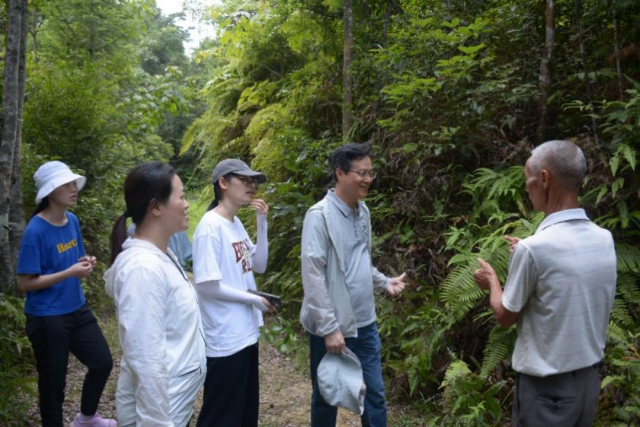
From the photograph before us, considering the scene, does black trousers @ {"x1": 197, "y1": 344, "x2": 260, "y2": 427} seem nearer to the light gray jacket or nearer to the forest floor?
the light gray jacket

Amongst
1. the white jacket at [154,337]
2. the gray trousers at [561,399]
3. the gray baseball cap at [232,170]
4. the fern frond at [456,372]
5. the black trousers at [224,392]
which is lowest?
the fern frond at [456,372]

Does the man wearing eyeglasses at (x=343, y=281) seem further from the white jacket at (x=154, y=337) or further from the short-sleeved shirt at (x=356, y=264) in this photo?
the white jacket at (x=154, y=337)

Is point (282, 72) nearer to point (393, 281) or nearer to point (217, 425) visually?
point (393, 281)

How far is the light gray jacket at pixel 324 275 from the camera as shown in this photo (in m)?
3.54

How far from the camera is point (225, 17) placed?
33.2 ft

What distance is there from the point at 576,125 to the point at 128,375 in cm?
553

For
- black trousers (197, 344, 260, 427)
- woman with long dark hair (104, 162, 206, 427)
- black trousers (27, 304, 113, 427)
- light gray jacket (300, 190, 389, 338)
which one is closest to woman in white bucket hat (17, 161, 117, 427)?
black trousers (27, 304, 113, 427)

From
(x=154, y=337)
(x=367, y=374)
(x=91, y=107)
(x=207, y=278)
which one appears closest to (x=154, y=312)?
(x=154, y=337)

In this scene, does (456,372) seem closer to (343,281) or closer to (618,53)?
(343,281)

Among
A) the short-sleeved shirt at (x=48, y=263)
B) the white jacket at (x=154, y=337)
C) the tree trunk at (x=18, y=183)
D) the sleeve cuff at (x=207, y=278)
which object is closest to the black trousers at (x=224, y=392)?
the sleeve cuff at (x=207, y=278)

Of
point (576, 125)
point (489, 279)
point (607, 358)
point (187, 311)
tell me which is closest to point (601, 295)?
point (489, 279)

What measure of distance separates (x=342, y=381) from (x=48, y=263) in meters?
2.50

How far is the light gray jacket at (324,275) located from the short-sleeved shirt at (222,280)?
0.44 m

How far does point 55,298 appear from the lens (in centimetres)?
412
